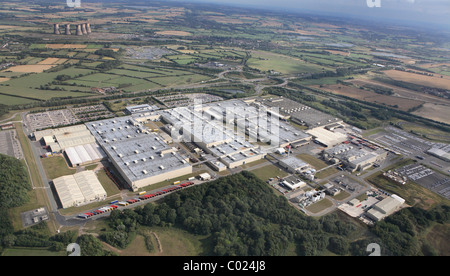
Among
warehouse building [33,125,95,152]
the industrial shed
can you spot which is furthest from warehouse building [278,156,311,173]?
warehouse building [33,125,95,152]

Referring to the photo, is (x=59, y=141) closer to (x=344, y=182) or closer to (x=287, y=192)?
(x=287, y=192)

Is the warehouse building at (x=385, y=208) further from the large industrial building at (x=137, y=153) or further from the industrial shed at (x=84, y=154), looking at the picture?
the industrial shed at (x=84, y=154)

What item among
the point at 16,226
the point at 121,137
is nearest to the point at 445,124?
the point at 121,137

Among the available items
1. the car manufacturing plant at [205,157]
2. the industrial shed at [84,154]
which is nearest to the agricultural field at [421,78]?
the car manufacturing plant at [205,157]

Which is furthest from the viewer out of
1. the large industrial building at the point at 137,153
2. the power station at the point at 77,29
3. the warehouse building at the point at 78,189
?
the power station at the point at 77,29

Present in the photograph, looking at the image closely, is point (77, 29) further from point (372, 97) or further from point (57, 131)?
point (372, 97)

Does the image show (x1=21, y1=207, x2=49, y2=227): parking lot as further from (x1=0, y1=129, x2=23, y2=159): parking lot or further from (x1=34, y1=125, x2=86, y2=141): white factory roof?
(x1=34, y1=125, x2=86, y2=141): white factory roof

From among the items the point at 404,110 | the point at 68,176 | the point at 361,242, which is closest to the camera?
the point at 361,242
